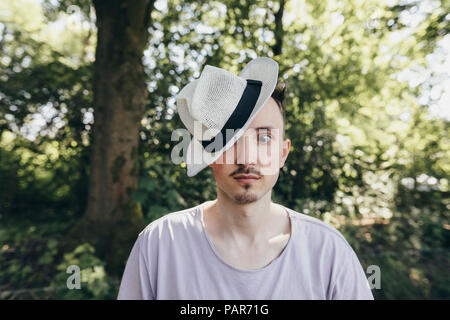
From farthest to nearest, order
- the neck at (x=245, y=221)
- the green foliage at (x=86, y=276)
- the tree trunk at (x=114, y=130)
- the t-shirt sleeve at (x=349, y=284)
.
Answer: the tree trunk at (x=114, y=130) → the green foliage at (x=86, y=276) → the neck at (x=245, y=221) → the t-shirt sleeve at (x=349, y=284)

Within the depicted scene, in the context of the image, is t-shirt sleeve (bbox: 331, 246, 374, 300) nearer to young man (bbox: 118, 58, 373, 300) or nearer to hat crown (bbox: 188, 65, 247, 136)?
young man (bbox: 118, 58, 373, 300)

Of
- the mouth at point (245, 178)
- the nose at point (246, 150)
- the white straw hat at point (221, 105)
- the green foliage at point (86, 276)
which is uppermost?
the white straw hat at point (221, 105)

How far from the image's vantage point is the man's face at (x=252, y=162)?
1344 mm

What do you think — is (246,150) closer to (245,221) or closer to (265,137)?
(265,137)

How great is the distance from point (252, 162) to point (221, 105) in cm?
32

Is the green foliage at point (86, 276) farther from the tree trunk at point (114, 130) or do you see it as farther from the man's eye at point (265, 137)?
the man's eye at point (265, 137)

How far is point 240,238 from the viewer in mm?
1487

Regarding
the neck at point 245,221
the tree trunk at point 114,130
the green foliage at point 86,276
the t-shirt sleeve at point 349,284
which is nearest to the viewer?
the t-shirt sleeve at point 349,284

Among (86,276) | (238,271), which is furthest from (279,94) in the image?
(86,276)


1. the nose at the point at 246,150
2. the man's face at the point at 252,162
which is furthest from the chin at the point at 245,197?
the nose at the point at 246,150

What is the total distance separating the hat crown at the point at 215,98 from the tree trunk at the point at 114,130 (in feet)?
8.80

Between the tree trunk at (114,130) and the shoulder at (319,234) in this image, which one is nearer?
the shoulder at (319,234)

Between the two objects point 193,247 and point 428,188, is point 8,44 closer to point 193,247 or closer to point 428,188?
point 193,247

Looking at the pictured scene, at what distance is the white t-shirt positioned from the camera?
4.40 ft
